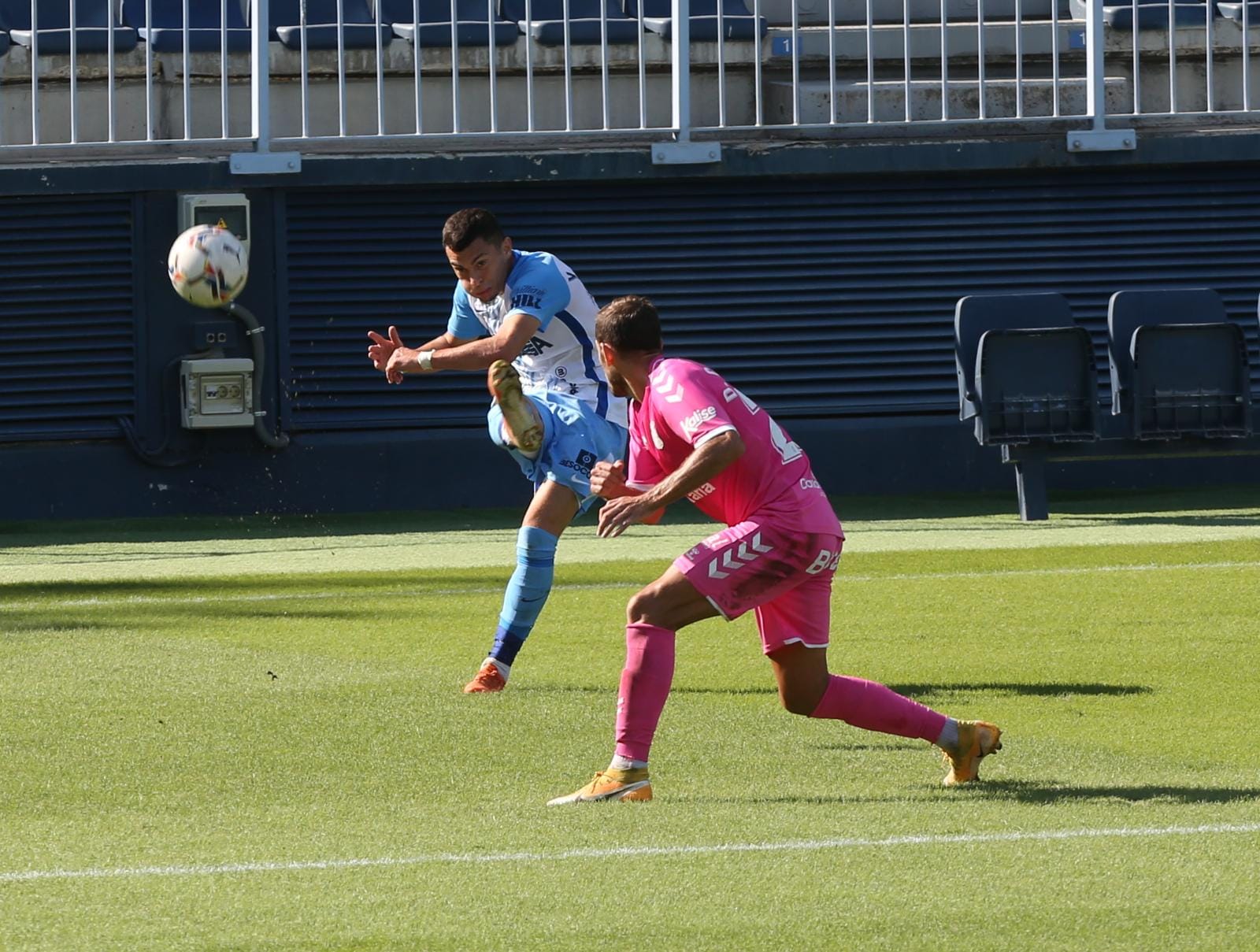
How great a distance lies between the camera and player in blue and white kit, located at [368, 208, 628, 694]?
8438 mm

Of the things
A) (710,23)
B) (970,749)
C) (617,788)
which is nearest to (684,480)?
(617,788)


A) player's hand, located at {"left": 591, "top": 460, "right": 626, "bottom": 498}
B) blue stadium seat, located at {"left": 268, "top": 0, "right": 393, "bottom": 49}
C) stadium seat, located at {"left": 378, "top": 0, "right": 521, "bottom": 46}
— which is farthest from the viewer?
stadium seat, located at {"left": 378, "top": 0, "right": 521, "bottom": 46}

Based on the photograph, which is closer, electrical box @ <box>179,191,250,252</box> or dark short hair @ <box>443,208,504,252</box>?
dark short hair @ <box>443,208,504,252</box>

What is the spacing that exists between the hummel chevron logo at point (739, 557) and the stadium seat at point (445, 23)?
1258 cm

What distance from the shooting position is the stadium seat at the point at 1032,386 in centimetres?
1557

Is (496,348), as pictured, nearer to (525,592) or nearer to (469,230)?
(469,230)

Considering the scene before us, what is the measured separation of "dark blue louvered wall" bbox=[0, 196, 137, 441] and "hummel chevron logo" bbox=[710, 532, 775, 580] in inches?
462

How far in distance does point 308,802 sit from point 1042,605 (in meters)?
5.58

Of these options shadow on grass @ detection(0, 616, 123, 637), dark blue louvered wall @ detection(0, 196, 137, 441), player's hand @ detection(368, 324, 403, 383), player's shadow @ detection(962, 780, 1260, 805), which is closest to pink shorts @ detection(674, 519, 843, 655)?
player's shadow @ detection(962, 780, 1260, 805)

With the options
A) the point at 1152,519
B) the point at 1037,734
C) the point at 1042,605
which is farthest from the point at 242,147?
the point at 1037,734

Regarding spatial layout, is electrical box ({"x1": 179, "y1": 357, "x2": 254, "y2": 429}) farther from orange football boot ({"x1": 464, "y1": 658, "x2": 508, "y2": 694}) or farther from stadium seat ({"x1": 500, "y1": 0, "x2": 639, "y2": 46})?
orange football boot ({"x1": 464, "y1": 658, "x2": 508, "y2": 694})

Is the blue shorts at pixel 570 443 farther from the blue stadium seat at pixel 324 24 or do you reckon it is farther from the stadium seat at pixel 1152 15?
the stadium seat at pixel 1152 15

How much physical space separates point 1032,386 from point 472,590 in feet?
18.1

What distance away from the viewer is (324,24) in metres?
18.8
